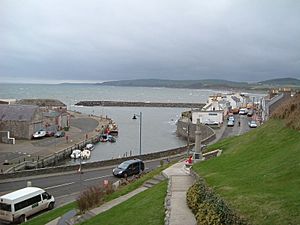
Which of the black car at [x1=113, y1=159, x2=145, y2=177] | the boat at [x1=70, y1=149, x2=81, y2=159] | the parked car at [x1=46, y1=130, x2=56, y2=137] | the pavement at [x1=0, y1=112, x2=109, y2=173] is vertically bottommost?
the boat at [x1=70, y1=149, x2=81, y2=159]

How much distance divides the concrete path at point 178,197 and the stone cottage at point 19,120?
130ft

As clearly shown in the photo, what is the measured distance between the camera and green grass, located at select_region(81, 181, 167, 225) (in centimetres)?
1300

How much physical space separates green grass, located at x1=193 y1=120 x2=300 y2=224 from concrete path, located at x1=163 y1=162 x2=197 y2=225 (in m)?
0.94

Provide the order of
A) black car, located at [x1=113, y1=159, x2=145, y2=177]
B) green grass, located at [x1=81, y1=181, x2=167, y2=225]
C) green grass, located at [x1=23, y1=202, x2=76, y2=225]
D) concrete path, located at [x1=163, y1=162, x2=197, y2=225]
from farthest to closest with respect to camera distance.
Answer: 1. black car, located at [x1=113, y1=159, x2=145, y2=177]
2. green grass, located at [x1=23, y1=202, x2=76, y2=225]
3. green grass, located at [x1=81, y1=181, x2=167, y2=225]
4. concrete path, located at [x1=163, y1=162, x2=197, y2=225]

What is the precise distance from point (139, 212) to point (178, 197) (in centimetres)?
175

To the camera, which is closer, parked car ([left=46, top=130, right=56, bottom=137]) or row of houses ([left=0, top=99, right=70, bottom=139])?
row of houses ([left=0, top=99, right=70, bottom=139])

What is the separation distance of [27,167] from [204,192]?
28.4 m

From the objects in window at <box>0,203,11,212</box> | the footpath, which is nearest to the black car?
the footpath

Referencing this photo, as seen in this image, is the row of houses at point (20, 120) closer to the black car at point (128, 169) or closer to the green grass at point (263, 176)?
the black car at point (128, 169)

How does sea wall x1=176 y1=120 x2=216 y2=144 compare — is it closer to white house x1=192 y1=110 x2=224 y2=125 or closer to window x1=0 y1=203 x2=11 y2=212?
white house x1=192 y1=110 x2=224 y2=125

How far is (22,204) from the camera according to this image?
19688 millimetres

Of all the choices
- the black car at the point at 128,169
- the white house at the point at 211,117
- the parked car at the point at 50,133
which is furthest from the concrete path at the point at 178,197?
the white house at the point at 211,117

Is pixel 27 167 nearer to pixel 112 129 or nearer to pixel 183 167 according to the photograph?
pixel 183 167

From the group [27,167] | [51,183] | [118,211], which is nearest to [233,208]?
[118,211]
